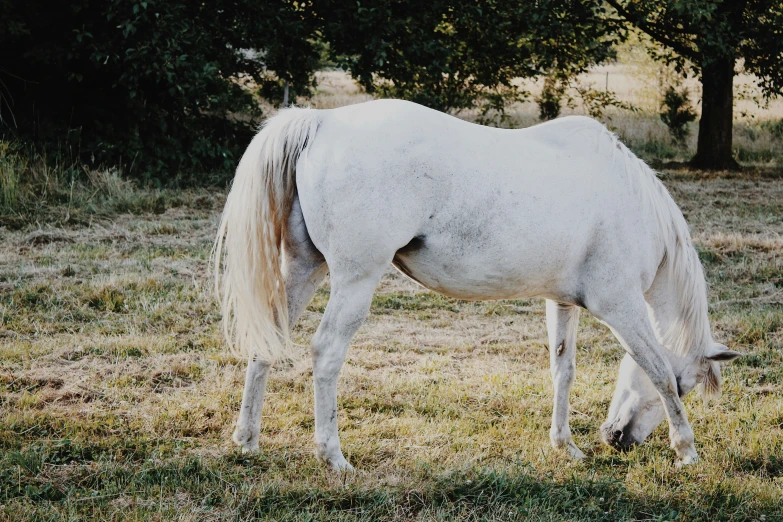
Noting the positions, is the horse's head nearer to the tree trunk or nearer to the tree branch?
the tree branch

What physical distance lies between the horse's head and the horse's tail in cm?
172

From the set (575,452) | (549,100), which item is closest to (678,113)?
(549,100)

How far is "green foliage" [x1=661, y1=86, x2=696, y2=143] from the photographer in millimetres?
15328

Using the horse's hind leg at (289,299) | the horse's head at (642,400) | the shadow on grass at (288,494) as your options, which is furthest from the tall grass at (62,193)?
the horse's head at (642,400)

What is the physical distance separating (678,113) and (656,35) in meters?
3.27

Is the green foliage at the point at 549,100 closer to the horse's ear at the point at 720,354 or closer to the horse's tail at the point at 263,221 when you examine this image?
the horse's ear at the point at 720,354

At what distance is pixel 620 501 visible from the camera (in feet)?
10.1

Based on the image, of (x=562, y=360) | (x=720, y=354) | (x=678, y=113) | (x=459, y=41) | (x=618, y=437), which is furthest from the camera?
(x=678, y=113)

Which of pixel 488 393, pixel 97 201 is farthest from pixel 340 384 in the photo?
pixel 97 201

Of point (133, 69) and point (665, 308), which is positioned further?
point (133, 69)

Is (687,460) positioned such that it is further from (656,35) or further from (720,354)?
(656,35)

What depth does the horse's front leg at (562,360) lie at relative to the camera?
3.76 metres

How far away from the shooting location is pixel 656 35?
496 inches

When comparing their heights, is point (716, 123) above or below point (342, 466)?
above
